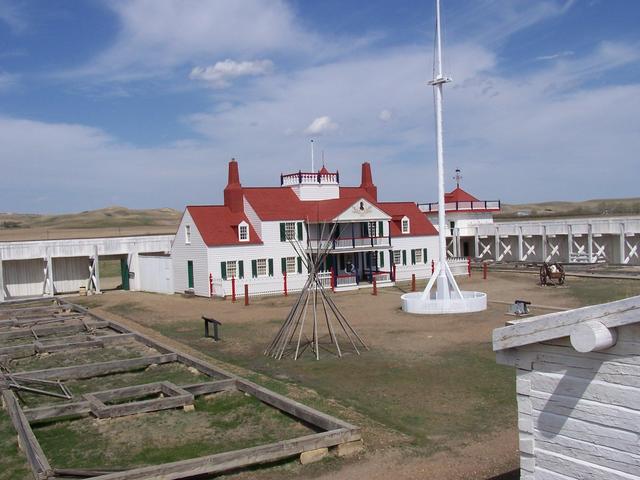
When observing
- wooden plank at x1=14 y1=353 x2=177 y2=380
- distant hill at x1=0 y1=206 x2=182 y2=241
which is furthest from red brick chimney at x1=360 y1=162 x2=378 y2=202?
distant hill at x1=0 y1=206 x2=182 y2=241

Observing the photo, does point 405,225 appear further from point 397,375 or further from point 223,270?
point 397,375

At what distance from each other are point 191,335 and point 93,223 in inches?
4535

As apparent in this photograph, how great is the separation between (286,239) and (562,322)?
31.4m

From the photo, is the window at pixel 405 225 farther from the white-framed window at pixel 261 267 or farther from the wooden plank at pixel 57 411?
the wooden plank at pixel 57 411

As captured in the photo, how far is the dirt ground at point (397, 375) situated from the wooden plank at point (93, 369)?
181 cm

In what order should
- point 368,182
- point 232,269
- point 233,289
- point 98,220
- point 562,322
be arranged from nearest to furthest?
point 562,322 < point 233,289 < point 232,269 < point 368,182 < point 98,220

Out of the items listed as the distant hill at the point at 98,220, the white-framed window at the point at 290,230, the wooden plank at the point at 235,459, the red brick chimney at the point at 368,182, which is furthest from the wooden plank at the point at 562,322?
the distant hill at the point at 98,220

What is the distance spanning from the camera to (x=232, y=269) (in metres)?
35.3

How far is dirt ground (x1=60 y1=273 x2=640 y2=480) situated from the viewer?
9.84 metres

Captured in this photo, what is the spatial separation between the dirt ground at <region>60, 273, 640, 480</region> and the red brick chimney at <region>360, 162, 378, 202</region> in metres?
14.7

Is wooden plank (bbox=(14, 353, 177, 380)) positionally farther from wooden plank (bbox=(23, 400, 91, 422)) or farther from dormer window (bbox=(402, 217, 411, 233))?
dormer window (bbox=(402, 217, 411, 233))

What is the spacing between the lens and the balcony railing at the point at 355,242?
37.4 meters

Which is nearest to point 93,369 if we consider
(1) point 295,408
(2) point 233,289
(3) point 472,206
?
(1) point 295,408

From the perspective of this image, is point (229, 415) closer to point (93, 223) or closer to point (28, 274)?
point (28, 274)
